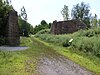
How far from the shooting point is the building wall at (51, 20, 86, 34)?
55.8m

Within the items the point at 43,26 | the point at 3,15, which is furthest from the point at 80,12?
the point at 3,15

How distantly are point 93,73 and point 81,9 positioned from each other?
297ft

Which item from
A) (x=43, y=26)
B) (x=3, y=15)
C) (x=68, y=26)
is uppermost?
(x=43, y=26)

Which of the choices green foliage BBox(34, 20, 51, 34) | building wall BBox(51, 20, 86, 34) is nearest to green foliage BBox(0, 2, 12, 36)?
building wall BBox(51, 20, 86, 34)

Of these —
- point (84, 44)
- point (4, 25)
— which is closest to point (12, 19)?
point (4, 25)

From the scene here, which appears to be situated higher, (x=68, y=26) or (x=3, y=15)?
(x=3, y=15)

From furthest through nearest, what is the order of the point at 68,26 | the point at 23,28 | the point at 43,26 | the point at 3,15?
the point at 43,26
the point at 23,28
the point at 68,26
the point at 3,15

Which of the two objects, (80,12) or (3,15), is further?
(80,12)

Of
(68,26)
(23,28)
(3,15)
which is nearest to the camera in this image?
(3,15)

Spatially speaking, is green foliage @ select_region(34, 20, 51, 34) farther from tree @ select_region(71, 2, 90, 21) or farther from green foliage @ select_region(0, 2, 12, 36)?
green foliage @ select_region(0, 2, 12, 36)

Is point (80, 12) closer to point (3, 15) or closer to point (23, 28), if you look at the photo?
point (23, 28)

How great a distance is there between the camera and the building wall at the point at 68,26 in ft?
183

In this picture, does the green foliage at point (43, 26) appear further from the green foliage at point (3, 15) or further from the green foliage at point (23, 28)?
the green foliage at point (3, 15)

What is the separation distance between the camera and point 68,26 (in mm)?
57281
